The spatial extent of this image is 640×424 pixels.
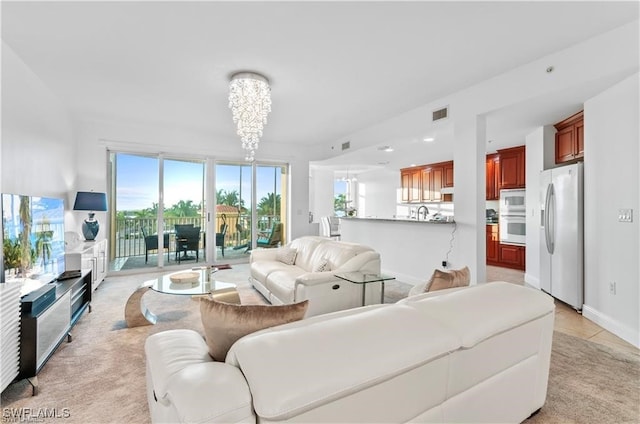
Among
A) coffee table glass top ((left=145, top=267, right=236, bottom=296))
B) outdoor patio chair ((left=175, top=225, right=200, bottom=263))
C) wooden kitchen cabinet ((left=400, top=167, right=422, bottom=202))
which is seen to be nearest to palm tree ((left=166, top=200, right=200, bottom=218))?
outdoor patio chair ((left=175, top=225, right=200, bottom=263))

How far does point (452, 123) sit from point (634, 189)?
187 cm

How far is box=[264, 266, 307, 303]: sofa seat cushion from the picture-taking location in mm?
3063

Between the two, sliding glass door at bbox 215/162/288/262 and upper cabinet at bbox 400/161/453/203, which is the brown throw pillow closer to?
sliding glass door at bbox 215/162/288/262

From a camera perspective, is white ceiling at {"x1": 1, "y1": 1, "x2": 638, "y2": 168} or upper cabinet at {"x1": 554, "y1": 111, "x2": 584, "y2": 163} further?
upper cabinet at {"x1": 554, "y1": 111, "x2": 584, "y2": 163}

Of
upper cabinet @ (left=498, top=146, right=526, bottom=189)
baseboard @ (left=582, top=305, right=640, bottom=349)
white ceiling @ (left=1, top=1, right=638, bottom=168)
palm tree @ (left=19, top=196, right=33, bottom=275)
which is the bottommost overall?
baseboard @ (left=582, top=305, right=640, bottom=349)

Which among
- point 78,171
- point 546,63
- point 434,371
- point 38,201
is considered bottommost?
point 434,371

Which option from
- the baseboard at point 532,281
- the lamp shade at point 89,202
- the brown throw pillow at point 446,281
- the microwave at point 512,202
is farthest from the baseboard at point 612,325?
the lamp shade at point 89,202

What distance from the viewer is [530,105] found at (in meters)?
3.31

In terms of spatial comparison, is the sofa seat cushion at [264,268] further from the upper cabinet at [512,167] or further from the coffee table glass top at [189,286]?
the upper cabinet at [512,167]

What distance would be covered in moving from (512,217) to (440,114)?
9.94 ft

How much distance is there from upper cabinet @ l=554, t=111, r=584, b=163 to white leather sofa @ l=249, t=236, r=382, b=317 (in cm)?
289

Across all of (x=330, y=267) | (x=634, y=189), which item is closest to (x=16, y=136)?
(x=330, y=267)

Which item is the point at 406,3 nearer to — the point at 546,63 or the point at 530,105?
the point at 546,63

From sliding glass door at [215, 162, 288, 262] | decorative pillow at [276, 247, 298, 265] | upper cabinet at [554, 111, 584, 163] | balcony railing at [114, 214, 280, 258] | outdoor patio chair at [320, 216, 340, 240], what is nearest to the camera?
upper cabinet at [554, 111, 584, 163]
